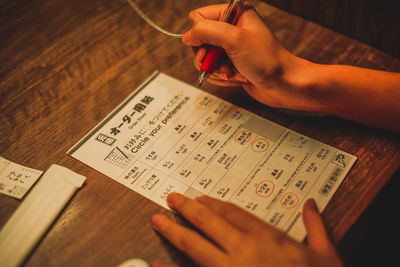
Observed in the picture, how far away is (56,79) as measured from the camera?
71 cm

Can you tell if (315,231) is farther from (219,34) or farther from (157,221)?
(219,34)

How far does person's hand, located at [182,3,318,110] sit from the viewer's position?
553mm

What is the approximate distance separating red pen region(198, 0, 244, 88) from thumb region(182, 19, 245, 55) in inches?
1.0

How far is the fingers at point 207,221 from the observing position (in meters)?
0.44

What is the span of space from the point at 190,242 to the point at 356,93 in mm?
409

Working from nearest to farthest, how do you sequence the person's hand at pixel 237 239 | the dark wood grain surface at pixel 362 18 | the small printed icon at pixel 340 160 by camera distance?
the person's hand at pixel 237 239, the small printed icon at pixel 340 160, the dark wood grain surface at pixel 362 18

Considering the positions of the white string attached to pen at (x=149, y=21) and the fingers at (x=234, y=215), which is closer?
the fingers at (x=234, y=215)

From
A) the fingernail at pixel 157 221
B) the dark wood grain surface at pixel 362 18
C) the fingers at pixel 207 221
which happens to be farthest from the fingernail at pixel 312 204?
the dark wood grain surface at pixel 362 18

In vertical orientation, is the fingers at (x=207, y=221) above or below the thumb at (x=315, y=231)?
below

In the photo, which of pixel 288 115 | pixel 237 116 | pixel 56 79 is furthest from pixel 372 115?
pixel 56 79

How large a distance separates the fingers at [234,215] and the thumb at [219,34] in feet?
0.92

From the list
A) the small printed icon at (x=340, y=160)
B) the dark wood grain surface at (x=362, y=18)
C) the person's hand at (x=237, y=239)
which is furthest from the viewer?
the dark wood grain surface at (x=362, y=18)

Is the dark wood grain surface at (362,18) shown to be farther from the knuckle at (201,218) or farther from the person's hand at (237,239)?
the knuckle at (201,218)

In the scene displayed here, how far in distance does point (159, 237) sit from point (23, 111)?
Result: 0.42 metres
